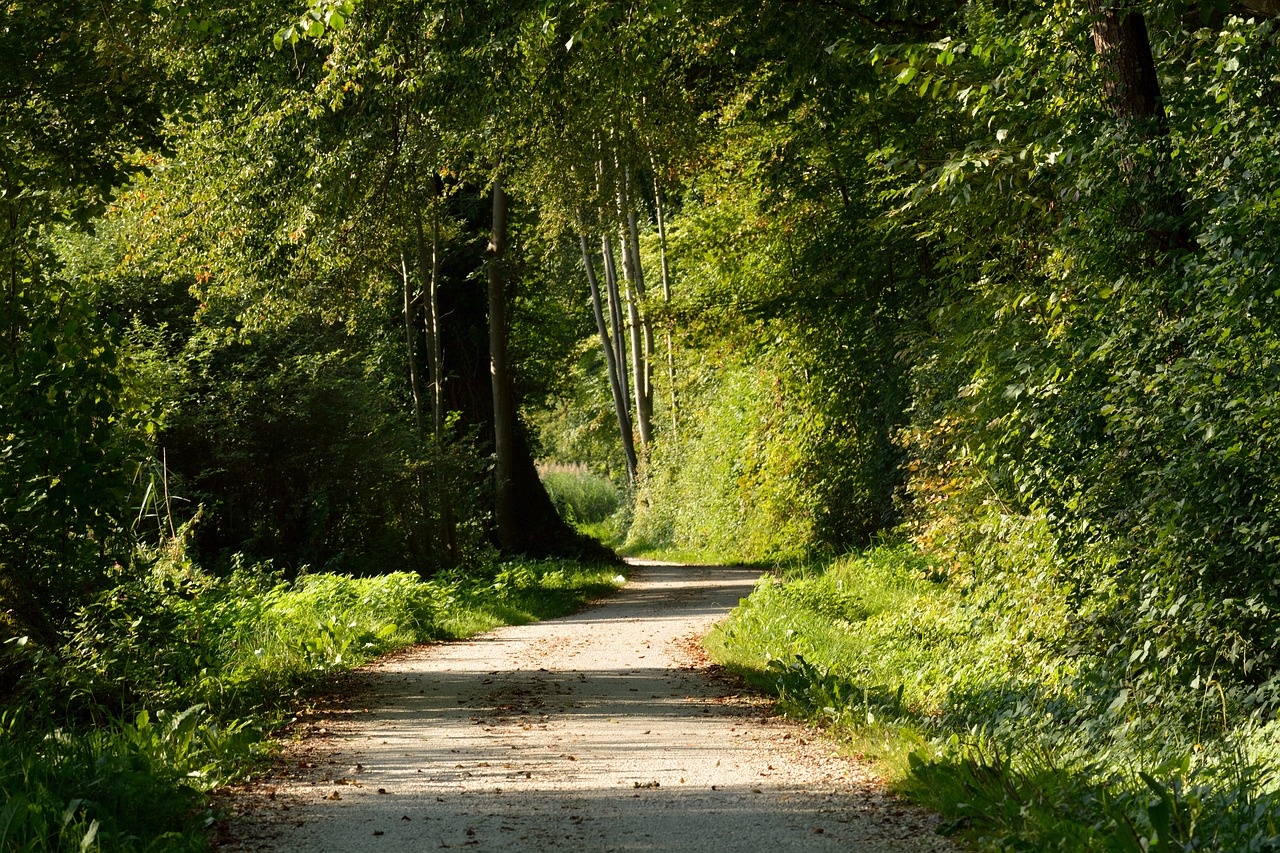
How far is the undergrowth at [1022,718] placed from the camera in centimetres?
468

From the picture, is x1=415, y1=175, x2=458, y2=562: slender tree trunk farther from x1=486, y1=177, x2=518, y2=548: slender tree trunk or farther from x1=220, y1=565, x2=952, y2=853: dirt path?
x1=220, y1=565, x2=952, y2=853: dirt path

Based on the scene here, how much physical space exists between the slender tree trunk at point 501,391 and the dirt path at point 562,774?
10.3 meters

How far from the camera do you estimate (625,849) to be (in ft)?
17.4

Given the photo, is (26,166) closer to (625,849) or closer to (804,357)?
(625,849)

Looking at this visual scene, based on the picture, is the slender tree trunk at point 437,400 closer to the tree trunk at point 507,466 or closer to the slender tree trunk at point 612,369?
the tree trunk at point 507,466

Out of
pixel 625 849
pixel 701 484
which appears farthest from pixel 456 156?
pixel 701 484

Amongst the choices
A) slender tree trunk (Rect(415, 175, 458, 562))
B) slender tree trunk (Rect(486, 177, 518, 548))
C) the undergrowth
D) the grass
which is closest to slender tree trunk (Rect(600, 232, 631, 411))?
slender tree trunk (Rect(486, 177, 518, 548))

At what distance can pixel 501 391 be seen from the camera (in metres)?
21.5

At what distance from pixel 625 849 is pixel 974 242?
7.13 m

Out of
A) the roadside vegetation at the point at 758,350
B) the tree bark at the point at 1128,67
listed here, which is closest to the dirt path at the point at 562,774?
the roadside vegetation at the point at 758,350

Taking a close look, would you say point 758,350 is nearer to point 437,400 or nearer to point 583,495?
point 437,400

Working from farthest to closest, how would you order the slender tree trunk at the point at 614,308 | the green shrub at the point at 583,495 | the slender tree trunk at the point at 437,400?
the green shrub at the point at 583,495 < the slender tree trunk at the point at 614,308 < the slender tree trunk at the point at 437,400

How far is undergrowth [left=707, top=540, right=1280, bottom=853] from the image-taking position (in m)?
4.68

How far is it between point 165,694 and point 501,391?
14.1 m
